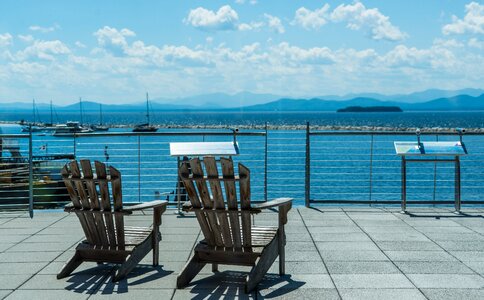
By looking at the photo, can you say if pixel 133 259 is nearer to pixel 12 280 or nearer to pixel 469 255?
pixel 12 280

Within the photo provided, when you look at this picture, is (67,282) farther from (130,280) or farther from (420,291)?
(420,291)

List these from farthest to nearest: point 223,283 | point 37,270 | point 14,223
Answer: point 14,223, point 37,270, point 223,283

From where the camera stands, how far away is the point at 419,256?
592 cm

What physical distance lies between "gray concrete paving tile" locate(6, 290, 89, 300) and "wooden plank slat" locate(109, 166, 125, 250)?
62 centimetres

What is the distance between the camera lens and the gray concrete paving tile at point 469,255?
5867mm

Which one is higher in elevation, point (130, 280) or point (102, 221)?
point (102, 221)

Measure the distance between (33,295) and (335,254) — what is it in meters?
2.79

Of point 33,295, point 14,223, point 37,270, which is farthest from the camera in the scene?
point 14,223

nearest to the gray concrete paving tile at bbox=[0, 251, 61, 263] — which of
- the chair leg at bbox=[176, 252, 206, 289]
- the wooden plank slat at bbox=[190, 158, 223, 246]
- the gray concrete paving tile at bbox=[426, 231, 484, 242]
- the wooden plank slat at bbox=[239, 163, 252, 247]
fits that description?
the chair leg at bbox=[176, 252, 206, 289]

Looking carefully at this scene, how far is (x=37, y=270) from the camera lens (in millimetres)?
5430

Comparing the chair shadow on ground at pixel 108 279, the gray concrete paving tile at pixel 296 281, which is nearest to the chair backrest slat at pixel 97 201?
the chair shadow on ground at pixel 108 279

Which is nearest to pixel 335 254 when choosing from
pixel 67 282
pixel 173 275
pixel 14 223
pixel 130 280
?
pixel 173 275

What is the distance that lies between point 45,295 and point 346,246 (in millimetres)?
3029

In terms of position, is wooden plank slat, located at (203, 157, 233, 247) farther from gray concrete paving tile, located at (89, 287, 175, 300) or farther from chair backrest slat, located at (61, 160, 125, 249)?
chair backrest slat, located at (61, 160, 125, 249)
